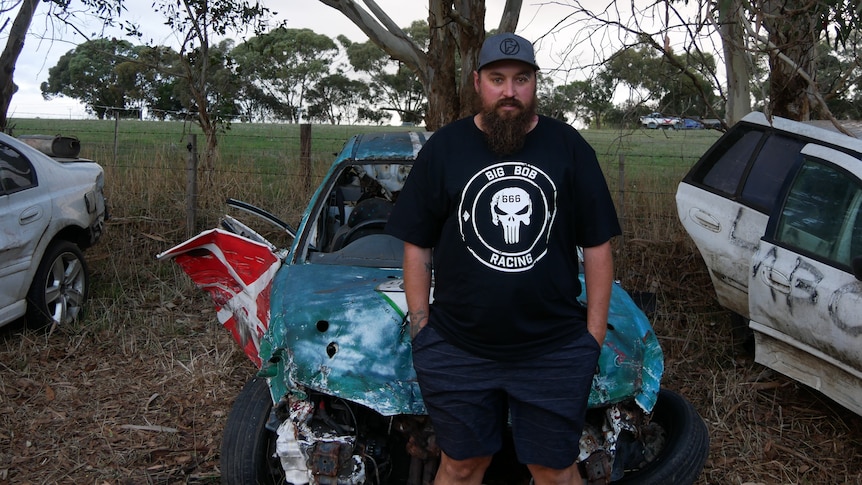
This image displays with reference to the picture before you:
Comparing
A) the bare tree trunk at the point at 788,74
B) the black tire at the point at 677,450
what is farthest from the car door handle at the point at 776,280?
the bare tree trunk at the point at 788,74

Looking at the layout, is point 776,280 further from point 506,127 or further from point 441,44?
point 441,44

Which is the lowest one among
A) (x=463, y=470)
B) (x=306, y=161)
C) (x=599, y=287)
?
(x=463, y=470)

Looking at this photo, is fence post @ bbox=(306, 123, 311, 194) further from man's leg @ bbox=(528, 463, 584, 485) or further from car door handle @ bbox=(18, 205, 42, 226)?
man's leg @ bbox=(528, 463, 584, 485)

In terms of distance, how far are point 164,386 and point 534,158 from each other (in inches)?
143

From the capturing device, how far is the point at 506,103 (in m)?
2.55

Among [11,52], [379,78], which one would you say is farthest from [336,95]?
[11,52]

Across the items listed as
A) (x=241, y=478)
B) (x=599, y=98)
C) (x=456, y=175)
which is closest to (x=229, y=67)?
(x=599, y=98)

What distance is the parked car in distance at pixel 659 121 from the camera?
679 cm

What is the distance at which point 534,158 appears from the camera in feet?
8.25

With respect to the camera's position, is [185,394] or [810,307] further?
[185,394]

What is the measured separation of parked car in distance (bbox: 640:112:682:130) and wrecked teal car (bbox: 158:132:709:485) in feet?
10.6

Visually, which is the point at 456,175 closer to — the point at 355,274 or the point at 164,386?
the point at 355,274

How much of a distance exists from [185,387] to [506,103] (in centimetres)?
350

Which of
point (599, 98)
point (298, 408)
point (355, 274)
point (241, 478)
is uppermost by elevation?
point (599, 98)
